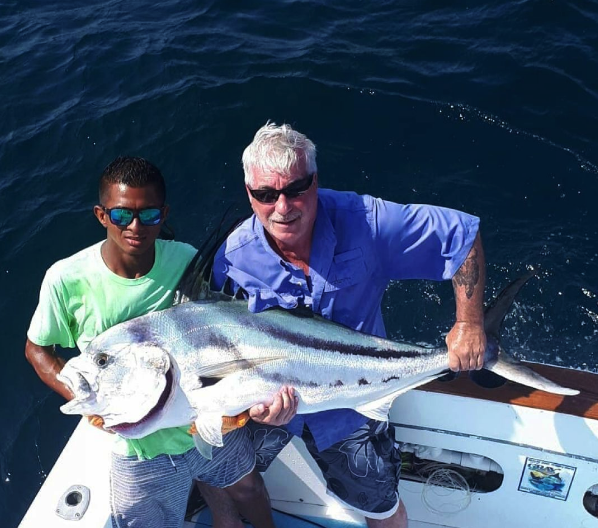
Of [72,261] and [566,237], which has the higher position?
[72,261]

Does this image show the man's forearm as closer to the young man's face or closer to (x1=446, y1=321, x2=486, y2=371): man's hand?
(x1=446, y1=321, x2=486, y2=371): man's hand

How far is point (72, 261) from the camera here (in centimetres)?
252

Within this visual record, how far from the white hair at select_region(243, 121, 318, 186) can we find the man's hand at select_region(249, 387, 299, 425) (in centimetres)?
81

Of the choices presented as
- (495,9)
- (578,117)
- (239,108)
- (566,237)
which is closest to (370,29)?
(495,9)

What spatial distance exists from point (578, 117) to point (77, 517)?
539 cm

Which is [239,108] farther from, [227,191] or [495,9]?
[495,9]

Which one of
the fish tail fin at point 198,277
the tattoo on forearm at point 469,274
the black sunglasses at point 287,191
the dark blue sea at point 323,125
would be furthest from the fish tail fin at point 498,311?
the dark blue sea at point 323,125

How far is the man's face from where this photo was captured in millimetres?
2426

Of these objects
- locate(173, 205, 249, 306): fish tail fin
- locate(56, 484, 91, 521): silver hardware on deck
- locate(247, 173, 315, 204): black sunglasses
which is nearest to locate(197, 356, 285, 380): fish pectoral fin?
locate(173, 205, 249, 306): fish tail fin

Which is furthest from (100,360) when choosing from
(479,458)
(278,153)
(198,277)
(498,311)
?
(479,458)

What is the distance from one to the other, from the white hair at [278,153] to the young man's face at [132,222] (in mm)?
385

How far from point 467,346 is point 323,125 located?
13.4 ft

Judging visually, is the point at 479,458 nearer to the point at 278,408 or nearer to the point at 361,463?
the point at 361,463

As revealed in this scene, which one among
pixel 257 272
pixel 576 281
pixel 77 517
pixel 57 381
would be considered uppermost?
pixel 257 272
